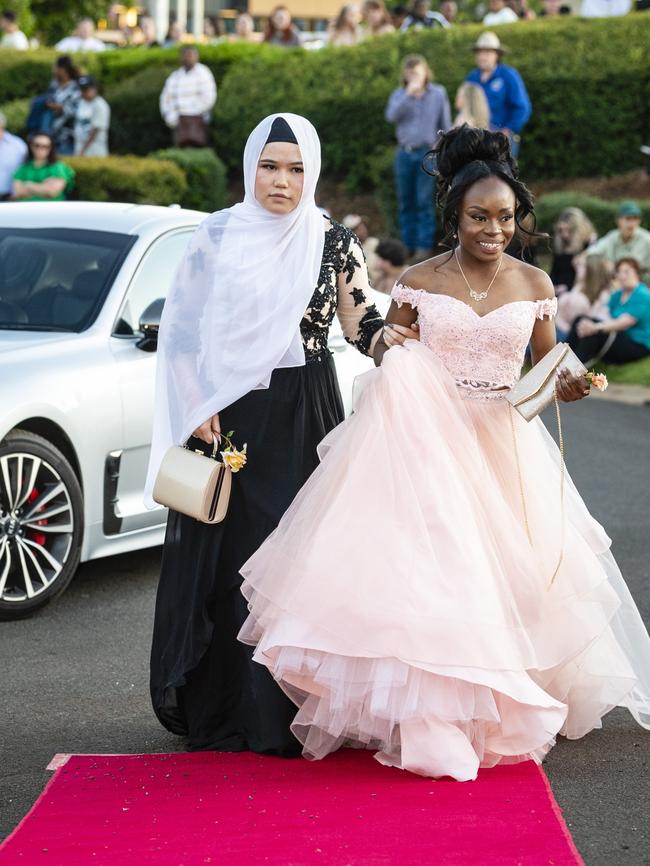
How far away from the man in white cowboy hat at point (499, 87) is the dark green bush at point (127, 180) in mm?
4641

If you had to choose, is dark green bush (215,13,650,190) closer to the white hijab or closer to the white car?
the white car

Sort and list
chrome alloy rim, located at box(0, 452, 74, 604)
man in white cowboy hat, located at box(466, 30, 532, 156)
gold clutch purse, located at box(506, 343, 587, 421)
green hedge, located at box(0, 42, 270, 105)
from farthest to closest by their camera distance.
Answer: green hedge, located at box(0, 42, 270, 105) → man in white cowboy hat, located at box(466, 30, 532, 156) → chrome alloy rim, located at box(0, 452, 74, 604) → gold clutch purse, located at box(506, 343, 587, 421)

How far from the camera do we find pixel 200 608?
207 inches

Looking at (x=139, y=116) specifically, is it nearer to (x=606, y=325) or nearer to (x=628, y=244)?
(x=628, y=244)

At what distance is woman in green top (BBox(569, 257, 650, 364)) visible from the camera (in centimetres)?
1423

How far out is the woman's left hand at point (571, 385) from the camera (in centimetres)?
508

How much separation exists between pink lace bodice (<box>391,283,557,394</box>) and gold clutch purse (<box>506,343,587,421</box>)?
0.21 metres

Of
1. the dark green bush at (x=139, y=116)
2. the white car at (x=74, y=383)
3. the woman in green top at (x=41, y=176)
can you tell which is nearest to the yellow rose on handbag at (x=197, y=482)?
the white car at (x=74, y=383)

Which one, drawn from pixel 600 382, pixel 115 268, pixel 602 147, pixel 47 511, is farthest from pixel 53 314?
pixel 602 147

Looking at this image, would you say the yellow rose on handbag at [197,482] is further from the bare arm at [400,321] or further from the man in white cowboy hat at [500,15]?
the man in white cowboy hat at [500,15]

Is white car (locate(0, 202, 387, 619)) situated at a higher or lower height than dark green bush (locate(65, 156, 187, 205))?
higher

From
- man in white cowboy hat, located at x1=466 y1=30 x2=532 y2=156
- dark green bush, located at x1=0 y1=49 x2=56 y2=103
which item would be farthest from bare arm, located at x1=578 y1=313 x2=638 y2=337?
dark green bush, located at x1=0 y1=49 x2=56 y2=103

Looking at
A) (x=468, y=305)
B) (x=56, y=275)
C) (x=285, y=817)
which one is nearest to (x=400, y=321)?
(x=468, y=305)

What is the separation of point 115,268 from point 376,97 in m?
13.8
